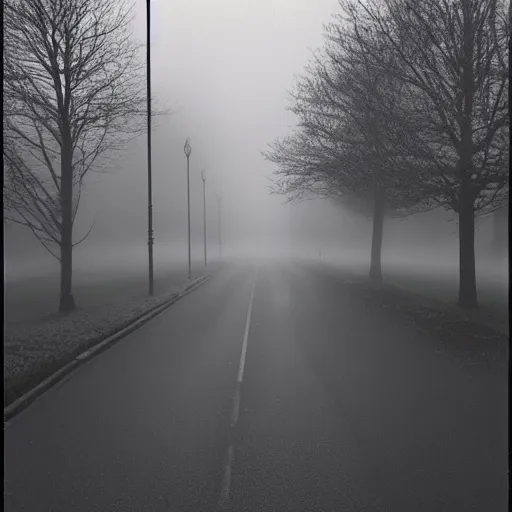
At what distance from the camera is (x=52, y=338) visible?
8711 millimetres

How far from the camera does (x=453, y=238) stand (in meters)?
54.9

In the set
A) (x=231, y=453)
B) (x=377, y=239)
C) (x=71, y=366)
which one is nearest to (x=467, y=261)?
(x=377, y=239)

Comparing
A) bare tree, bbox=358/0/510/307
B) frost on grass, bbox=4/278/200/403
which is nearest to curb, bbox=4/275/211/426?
frost on grass, bbox=4/278/200/403

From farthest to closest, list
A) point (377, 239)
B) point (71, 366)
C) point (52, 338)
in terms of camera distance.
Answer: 1. point (377, 239)
2. point (52, 338)
3. point (71, 366)

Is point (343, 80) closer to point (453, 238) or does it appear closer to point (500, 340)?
point (500, 340)

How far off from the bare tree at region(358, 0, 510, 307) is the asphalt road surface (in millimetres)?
6091

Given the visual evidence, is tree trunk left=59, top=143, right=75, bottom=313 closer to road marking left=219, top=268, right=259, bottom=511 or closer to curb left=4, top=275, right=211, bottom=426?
curb left=4, top=275, right=211, bottom=426

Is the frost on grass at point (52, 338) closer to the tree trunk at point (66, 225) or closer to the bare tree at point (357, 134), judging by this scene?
the tree trunk at point (66, 225)

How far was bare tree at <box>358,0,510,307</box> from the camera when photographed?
1009cm

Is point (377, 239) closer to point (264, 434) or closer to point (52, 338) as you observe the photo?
point (52, 338)

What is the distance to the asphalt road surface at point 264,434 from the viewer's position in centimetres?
345

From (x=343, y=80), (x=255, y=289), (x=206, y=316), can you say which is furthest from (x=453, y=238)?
(x=206, y=316)

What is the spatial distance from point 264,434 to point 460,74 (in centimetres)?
1054

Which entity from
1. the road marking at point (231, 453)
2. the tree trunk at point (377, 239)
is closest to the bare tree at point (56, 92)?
the road marking at point (231, 453)
